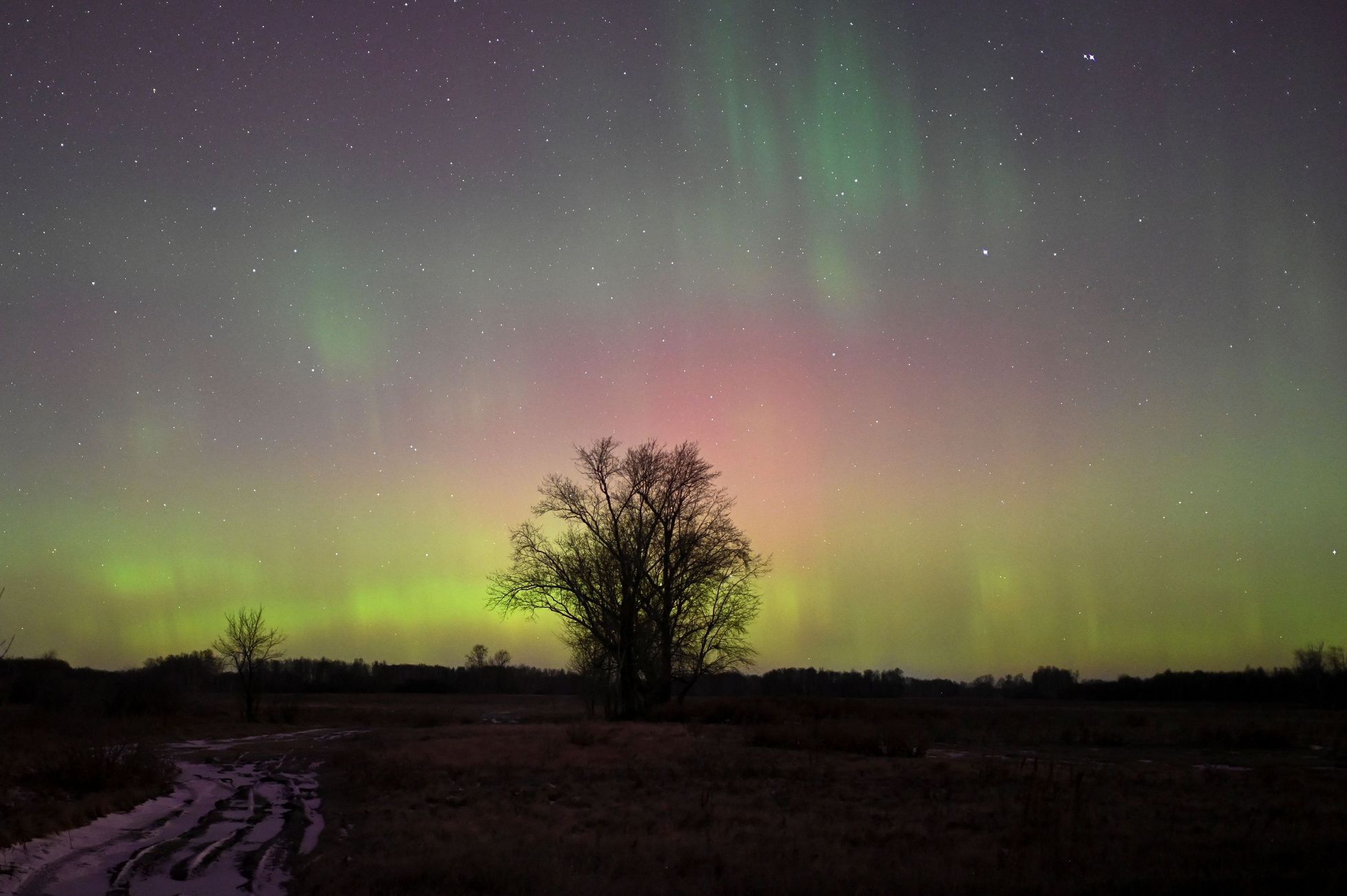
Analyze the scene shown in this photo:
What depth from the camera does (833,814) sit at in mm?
13203

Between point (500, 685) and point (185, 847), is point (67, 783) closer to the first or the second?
point (185, 847)

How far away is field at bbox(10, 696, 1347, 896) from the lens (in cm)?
905

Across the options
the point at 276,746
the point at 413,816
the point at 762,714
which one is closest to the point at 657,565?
the point at 762,714

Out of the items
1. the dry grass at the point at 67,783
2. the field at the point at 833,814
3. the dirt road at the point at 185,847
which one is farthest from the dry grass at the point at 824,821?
the dry grass at the point at 67,783

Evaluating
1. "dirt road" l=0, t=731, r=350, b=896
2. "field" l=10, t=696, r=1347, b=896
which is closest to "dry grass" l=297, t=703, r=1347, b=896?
"field" l=10, t=696, r=1347, b=896

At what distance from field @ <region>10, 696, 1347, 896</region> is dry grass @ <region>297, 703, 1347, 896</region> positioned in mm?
52

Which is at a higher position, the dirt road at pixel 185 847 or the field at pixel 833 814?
the field at pixel 833 814

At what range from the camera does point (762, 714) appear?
109 ft

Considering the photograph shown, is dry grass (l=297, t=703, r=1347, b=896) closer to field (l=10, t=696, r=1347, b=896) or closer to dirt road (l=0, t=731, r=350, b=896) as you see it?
field (l=10, t=696, r=1347, b=896)

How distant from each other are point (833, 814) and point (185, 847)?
9285 millimetres

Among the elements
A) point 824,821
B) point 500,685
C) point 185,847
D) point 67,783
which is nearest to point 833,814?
point 824,821

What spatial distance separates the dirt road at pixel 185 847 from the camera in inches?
385

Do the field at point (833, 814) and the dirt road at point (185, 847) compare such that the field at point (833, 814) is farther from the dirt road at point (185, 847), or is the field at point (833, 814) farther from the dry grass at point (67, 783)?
the dry grass at point (67, 783)

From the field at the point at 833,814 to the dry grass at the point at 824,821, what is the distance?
0.05 meters
